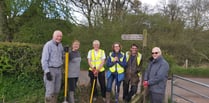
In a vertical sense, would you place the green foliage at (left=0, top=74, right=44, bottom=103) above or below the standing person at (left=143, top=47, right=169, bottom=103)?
below

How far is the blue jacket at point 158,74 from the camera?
648 centimetres

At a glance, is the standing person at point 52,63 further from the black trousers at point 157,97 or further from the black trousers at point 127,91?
the black trousers at point 157,97

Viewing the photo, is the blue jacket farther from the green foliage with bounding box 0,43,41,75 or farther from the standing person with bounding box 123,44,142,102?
the green foliage with bounding box 0,43,41,75

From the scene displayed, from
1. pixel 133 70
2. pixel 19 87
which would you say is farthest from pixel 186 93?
pixel 19 87

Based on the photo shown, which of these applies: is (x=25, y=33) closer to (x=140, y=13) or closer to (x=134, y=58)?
(x=134, y=58)

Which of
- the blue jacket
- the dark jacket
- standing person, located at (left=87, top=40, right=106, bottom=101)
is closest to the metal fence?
the blue jacket

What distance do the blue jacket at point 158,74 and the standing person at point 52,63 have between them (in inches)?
79.4

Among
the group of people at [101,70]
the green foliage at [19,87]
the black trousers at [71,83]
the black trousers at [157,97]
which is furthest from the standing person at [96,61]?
the green foliage at [19,87]

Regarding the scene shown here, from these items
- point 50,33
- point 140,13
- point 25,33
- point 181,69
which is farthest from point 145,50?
point 140,13

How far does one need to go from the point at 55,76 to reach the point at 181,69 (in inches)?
645

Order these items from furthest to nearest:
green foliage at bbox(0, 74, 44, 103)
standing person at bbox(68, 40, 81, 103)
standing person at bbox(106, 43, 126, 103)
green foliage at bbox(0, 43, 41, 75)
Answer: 1. green foliage at bbox(0, 74, 44, 103)
2. green foliage at bbox(0, 43, 41, 75)
3. standing person at bbox(106, 43, 126, 103)
4. standing person at bbox(68, 40, 81, 103)

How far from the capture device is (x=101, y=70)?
298 inches

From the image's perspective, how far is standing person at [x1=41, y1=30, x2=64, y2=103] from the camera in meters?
6.92

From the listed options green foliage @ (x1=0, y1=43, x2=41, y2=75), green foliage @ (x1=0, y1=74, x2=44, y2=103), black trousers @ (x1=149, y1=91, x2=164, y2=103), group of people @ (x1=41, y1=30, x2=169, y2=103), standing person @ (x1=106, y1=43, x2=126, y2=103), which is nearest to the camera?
black trousers @ (x1=149, y1=91, x2=164, y2=103)
